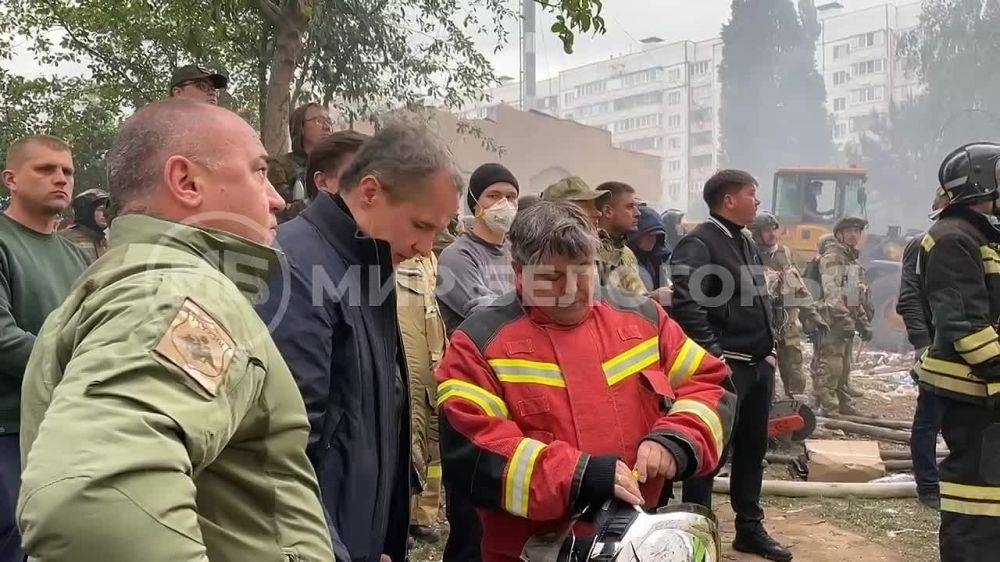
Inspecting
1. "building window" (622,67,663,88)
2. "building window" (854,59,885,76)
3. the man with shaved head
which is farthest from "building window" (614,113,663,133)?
the man with shaved head

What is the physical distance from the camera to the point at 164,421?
95 cm

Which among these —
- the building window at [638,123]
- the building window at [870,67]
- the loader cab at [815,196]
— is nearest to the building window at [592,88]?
the building window at [638,123]

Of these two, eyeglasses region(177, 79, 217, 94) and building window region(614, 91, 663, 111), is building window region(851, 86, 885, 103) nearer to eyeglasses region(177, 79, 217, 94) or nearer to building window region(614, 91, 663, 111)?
building window region(614, 91, 663, 111)

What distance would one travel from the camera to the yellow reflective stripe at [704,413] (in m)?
2.42

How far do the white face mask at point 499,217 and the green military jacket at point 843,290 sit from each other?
6.75 meters

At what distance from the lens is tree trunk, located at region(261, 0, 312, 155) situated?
6.55 metres

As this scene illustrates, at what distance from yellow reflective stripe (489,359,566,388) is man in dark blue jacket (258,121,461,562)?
274 mm

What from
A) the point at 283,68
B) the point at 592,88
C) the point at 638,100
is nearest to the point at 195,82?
the point at 283,68

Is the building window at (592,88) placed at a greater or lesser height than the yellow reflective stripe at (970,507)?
greater

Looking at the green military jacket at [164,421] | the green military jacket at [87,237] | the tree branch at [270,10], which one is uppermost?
the tree branch at [270,10]

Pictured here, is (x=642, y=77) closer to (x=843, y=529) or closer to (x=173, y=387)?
(x=843, y=529)

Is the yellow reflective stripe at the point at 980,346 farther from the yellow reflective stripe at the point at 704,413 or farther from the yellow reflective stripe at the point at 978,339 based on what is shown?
the yellow reflective stripe at the point at 704,413

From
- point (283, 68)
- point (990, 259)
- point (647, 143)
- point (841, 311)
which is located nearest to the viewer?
point (990, 259)

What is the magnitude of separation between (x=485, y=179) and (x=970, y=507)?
2.74 m
